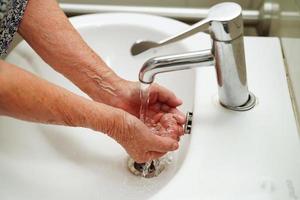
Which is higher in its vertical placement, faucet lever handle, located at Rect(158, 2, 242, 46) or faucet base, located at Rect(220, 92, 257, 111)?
faucet lever handle, located at Rect(158, 2, 242, 46)

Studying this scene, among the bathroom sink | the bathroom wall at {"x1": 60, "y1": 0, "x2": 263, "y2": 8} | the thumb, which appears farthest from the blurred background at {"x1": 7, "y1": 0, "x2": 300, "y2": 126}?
the thumb

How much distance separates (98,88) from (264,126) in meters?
0.27

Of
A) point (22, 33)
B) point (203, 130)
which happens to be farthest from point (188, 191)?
point (22, 33)

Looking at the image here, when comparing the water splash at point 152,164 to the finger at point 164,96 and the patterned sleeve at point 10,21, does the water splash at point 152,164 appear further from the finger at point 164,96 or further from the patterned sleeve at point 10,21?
the patterned sleeve at point 10,21

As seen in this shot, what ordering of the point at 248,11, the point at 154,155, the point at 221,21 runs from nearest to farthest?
the point at 221,21
the point at 154,155
the point at 248,11

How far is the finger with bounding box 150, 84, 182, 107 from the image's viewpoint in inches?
24.1

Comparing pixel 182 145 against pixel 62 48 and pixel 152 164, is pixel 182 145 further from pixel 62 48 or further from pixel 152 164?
pixel 62 48

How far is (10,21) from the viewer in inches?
21.7

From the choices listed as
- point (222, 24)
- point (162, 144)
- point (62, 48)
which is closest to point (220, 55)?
point (222, 24)

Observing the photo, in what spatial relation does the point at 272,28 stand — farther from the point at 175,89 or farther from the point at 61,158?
the point at 61,158

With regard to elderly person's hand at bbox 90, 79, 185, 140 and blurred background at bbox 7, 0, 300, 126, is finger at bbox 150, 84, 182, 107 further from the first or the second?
blurred background at bbox 7, 0, 300, 126

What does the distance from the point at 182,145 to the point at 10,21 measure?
327 millimetres

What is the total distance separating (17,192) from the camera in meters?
0.57

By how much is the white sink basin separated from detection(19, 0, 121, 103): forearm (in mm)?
80
